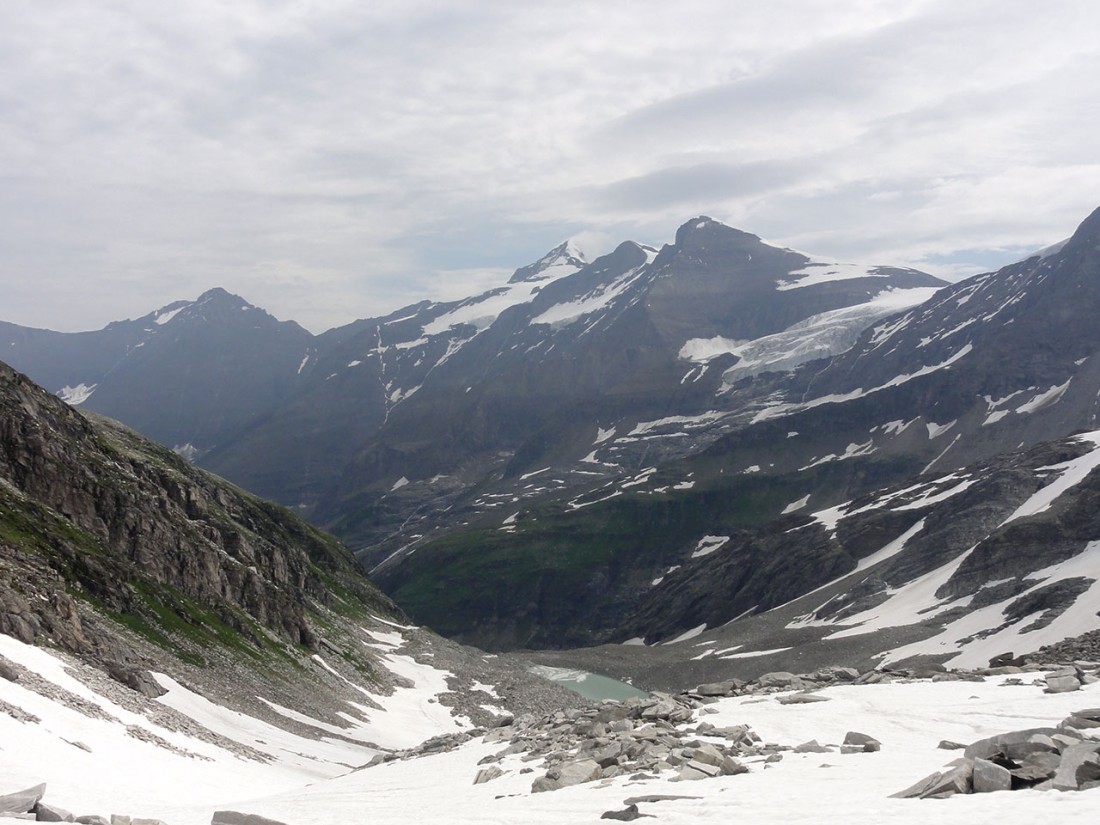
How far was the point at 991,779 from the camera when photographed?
19344 mm

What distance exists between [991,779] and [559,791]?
38.8 ft

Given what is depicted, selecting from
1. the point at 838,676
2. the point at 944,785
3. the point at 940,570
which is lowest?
the point at 940,570

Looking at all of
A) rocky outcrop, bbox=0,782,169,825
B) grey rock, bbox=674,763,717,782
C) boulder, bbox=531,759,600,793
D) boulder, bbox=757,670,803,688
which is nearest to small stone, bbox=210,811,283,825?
rocky outcrop, bbox=0,782,169,825

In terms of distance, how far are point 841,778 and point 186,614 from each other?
61484 mm

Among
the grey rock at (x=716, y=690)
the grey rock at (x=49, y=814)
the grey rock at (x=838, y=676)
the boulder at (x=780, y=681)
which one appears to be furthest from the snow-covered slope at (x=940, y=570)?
the grey rock at (x=49, y=814)

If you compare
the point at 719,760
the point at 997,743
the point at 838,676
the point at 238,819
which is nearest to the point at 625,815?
the point at 719,760

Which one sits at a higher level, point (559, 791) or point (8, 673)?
point (8, 673)

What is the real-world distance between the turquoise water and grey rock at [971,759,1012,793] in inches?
4152

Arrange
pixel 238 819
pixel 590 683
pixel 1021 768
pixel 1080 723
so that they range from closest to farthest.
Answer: pixel 1021 768, pixel 238 819, pixel 1080 723, pixel 590 683

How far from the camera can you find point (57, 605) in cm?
5131

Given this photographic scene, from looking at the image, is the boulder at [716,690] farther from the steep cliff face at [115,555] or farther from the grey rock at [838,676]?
the steep cliff face at [115,555]

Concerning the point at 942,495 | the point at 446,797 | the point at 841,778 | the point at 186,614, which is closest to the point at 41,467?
the point at 186,614

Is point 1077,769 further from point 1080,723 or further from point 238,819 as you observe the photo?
point 238,819

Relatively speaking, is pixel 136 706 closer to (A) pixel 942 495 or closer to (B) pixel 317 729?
(B) pixel 317 729
